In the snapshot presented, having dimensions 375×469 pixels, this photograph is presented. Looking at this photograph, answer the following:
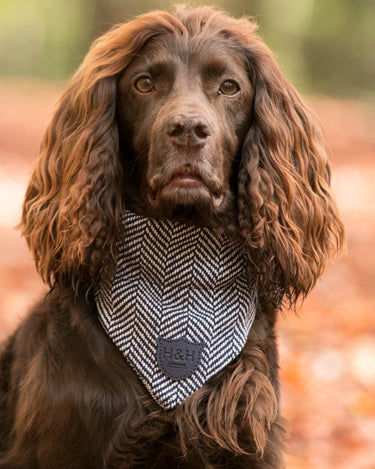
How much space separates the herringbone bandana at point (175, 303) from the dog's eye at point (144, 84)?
47 cm

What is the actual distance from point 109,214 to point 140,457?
35.6 inches

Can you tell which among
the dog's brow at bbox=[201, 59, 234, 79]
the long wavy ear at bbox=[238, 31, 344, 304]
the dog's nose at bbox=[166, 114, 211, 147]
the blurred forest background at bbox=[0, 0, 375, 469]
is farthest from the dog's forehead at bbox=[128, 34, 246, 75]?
the blurred forest background at bbox=[0, 0, 375, 469]

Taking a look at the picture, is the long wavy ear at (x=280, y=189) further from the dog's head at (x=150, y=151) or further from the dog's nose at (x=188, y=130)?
the dog's nose at (x=188, y=130)

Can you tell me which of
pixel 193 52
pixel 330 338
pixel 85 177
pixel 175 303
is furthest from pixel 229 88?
pixel 330 338

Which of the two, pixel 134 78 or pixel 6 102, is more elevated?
pixel 134 78

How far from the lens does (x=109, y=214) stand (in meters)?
3.07

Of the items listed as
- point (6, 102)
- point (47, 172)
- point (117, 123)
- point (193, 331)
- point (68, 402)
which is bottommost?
point (6, 102)

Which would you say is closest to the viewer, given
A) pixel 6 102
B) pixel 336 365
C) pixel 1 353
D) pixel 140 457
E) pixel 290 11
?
pixel 140 457

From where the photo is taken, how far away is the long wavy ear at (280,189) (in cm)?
306

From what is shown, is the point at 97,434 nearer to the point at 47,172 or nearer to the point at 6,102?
the point at 47,172

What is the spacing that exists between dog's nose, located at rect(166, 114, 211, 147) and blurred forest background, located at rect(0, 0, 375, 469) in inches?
31.0

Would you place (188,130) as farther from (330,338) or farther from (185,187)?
(330,338)

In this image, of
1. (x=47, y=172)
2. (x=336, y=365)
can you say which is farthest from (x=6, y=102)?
(x=47, y=172)

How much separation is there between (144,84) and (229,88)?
32cm
